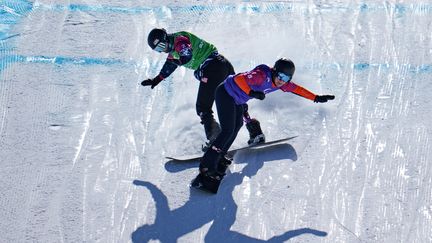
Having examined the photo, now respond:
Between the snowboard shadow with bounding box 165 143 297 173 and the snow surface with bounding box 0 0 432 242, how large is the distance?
2 centimetres

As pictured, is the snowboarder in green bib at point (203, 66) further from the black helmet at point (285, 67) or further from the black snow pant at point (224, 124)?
the black helmet at point (285, 67)

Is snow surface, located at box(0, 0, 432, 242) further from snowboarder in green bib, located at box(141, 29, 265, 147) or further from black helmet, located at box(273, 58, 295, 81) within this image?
black helmet, located at box(273, 58, 295, 81)

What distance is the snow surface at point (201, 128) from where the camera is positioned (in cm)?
614

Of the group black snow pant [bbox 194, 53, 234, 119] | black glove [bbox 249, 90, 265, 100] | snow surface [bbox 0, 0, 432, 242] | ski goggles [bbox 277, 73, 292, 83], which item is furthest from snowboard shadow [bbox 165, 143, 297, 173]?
ski goggles [bbox 277, 73, 292, 83]

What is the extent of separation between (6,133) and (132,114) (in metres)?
1.40

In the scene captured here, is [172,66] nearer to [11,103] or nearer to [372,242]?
[11,103]

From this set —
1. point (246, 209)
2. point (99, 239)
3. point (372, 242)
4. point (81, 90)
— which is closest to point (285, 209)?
point (246, 209)

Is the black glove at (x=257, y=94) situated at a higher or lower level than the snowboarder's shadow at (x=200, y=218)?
higher

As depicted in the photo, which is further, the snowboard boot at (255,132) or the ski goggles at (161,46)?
the snowboard boot at (255,132)

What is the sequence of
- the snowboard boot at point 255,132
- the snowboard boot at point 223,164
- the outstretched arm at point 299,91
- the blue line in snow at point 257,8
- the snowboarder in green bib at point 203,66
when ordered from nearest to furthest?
the outstretched arm at point 299,91 < the snowboard boot at point 223,164 < the snowboarder in green bib at point 203,66 < the snowboard boot at point 255,132 < the blue line in snow at point 257,8

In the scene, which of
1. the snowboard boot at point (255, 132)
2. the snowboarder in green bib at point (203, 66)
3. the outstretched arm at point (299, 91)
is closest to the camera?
the outstretched arm at point (299, 91)

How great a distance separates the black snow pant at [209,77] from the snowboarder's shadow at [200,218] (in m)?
0.83

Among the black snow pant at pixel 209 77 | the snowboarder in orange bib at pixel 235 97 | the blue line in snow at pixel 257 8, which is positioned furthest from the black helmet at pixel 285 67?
the blue line in snow at pixel 257 8

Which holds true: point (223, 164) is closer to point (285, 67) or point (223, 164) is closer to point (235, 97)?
point (235, 97)
